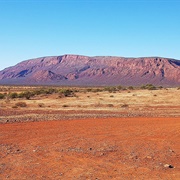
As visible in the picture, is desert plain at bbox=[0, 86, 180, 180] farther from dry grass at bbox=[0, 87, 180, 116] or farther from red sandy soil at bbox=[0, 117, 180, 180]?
dry grass at bbox=[0, 87, 180, 116]

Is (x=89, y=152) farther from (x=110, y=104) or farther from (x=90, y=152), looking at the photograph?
(x=110, y=104)

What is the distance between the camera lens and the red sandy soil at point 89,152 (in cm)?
924

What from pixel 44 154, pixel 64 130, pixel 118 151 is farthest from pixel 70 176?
pixel 64 130

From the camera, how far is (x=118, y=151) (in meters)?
12.0

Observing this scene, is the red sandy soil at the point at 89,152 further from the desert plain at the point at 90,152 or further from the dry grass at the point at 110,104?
the dry grass at the point at 110,104

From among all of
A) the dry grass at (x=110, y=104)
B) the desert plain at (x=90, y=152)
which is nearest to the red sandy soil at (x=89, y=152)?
the desert plain at (x=90, y=152)

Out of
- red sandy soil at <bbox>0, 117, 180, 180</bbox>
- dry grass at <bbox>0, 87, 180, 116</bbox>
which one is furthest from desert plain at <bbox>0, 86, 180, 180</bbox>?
dry grass at <bbox>0, 87, 180, 116</bbox>

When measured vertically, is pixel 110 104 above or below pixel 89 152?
below

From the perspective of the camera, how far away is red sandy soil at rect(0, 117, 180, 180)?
9.24 m

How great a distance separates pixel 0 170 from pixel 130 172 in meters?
3.95

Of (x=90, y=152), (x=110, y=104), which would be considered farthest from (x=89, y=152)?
(x=110, y=104)

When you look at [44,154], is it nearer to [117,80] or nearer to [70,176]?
[70,176]

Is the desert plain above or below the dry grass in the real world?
above

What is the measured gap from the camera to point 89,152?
11.8 meters
